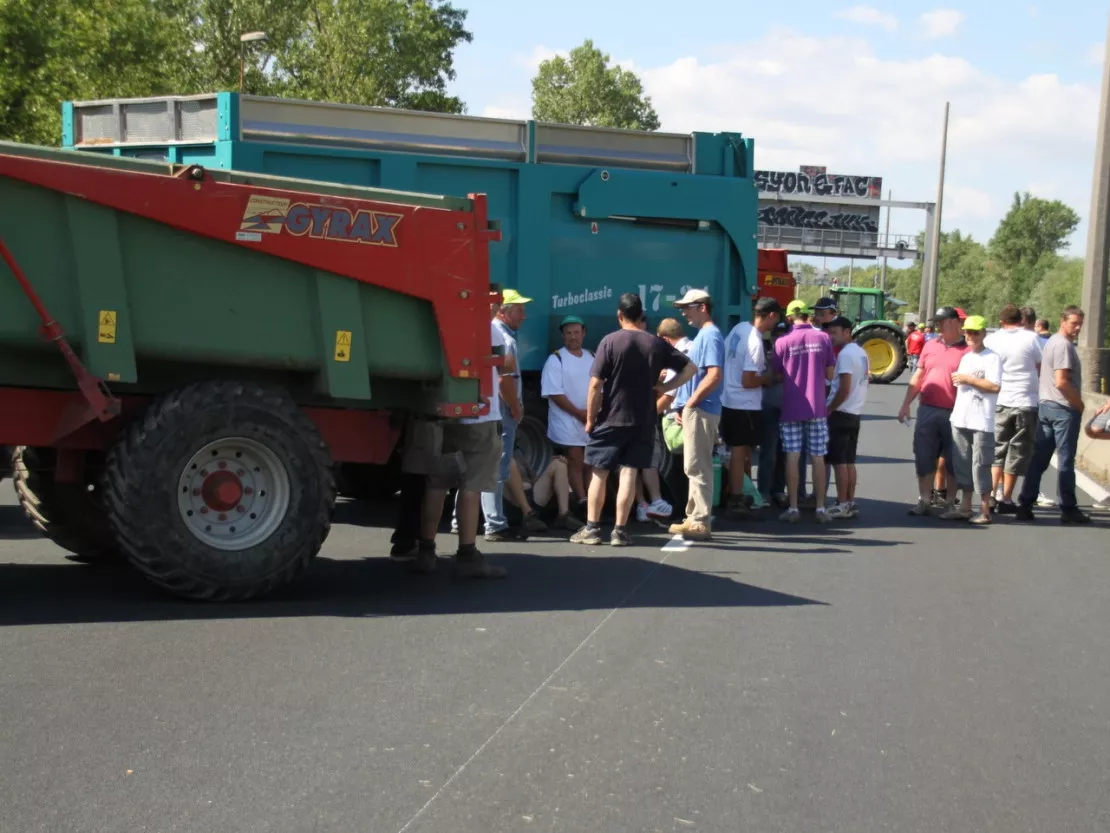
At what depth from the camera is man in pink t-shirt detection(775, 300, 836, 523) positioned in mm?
11531

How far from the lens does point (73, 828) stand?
408 cm

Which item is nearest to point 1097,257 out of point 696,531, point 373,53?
point 696,531

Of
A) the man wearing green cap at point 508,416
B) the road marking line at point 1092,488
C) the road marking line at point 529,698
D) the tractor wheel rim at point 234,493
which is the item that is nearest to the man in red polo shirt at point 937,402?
the road marking line at point 1092,488

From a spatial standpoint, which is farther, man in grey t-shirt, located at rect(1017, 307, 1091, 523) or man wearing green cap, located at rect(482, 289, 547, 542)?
man in grey t-shirt, located at rect(1017, 307, 1091, 523)

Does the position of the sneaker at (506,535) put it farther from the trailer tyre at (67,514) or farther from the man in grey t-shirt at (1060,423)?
the man in grey t-shirt at (1060,423)

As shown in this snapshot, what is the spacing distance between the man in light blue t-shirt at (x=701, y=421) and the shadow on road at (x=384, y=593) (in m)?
1.35

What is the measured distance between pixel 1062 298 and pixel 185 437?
8690cm

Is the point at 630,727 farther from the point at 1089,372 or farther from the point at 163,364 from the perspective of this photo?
the point at 1089,372

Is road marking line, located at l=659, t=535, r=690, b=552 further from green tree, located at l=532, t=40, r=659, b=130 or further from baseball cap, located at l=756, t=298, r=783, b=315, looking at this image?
green tree, located at l=532, t=40, r=659, b=130

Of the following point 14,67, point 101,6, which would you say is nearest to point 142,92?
point 101,6

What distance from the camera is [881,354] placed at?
3809 cm

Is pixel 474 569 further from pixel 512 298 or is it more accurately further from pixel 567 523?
pixel 567 523

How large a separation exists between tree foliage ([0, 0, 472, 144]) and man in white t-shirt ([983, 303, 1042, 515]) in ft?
55.5

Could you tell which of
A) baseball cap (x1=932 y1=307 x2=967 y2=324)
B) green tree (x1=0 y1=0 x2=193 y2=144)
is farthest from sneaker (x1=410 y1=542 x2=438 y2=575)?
green tree (x1=0 y1=0 x2=193 y2=144)
